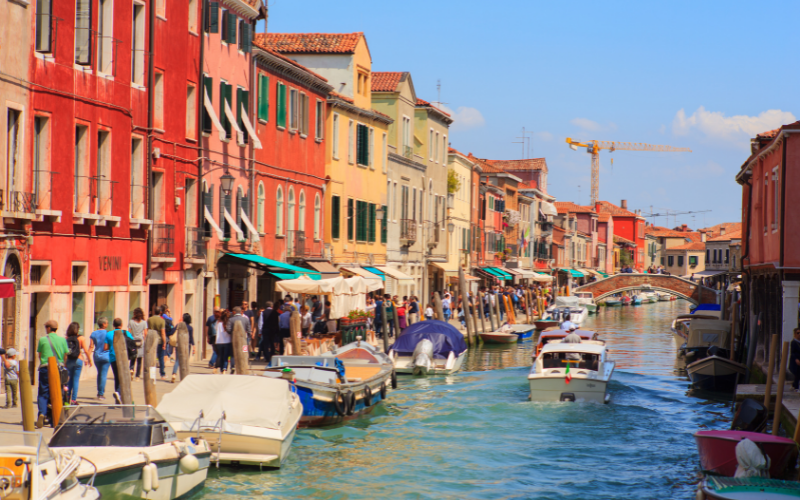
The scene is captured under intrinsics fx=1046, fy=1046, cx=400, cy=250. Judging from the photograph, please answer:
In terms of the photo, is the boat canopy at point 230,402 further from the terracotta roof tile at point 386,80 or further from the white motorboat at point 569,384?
the terracotta roof tile at point 386,80

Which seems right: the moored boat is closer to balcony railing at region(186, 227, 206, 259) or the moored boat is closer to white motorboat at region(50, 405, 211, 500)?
white motorboat at region(50, 405, 211, 500)

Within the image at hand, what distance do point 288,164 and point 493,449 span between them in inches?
682

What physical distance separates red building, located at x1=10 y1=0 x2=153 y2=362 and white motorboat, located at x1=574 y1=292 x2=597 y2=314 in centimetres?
5353

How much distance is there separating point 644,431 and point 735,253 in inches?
2591

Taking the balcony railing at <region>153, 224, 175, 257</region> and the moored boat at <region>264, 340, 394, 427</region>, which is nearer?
the moored boat at <region>264, 340, 394, 427</region>

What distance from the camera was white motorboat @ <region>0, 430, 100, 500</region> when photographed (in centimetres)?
1062

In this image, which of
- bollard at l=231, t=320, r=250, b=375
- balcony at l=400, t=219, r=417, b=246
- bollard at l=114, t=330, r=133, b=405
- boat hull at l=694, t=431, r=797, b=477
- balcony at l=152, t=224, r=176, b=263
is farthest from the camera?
balcony at l=400, t=219, r=417, b=246

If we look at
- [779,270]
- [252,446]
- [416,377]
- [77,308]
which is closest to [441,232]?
[416,377]

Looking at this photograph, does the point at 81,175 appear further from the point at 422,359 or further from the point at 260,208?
the point at 422,359

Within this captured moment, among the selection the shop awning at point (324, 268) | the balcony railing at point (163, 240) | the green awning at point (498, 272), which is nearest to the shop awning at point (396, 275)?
the shop awning at point (324, 268)

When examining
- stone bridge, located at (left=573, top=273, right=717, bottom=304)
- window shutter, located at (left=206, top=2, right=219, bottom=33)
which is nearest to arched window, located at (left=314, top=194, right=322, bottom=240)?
window shutter, located at (left=206, top=2, right=219, bottom=33)

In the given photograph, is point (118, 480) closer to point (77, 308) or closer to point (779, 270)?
point (77, 308)

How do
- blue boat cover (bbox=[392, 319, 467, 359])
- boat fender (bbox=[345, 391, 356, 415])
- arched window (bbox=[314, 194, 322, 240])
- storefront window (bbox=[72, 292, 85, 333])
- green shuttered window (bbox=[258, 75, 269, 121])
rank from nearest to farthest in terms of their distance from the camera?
boat fender (bbox=[345, 391, 356, 415]) → storefront window (bbox=[72, 292, 85, 333]) → blue boat cover (bbox=[392, 319, 467, 359]) → green shuttered window (bbox=[258, 75, 269, 121]) → arched window (bbox=[314, 194, 322, 240])

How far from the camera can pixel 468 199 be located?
6284 centimetres
